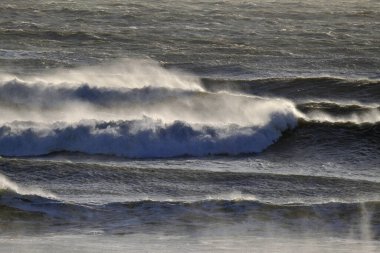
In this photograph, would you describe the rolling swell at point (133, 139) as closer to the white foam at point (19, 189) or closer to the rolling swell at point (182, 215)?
the white foam at point (19, 189)

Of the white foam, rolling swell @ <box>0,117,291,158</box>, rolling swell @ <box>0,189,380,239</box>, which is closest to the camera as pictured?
rolling swell @ <box>0,189,380,239</box>

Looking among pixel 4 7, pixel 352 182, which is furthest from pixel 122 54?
pixel 352 182

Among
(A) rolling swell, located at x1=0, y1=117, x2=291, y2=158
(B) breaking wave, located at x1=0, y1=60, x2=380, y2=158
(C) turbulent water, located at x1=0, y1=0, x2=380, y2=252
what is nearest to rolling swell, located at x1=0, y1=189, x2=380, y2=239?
(C) turbulent water, located at x1=0, y1=0, x2=380, y2=252

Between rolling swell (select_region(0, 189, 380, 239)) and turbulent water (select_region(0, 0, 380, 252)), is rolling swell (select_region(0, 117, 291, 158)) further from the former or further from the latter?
rolling swell (select_region(0, 189, 380, 239))

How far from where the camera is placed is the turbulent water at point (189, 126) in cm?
1169

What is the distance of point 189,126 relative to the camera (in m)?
16.7

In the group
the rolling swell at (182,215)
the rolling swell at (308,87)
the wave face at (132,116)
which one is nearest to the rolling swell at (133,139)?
the wave face at (132,116)

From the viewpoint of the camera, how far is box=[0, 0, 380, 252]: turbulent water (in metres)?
11.7

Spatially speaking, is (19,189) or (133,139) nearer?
(19,189)

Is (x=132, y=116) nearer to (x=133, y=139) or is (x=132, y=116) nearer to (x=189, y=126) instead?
(x=189, y=126)

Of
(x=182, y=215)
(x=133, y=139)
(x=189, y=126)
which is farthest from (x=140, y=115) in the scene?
(x=182, y=215)

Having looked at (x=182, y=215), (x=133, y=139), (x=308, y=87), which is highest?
(x=182, y=215)

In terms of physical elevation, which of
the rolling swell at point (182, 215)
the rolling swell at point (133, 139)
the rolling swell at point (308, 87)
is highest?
the rolling swell at point (182, 215)

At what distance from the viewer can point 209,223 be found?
11.8 meters
